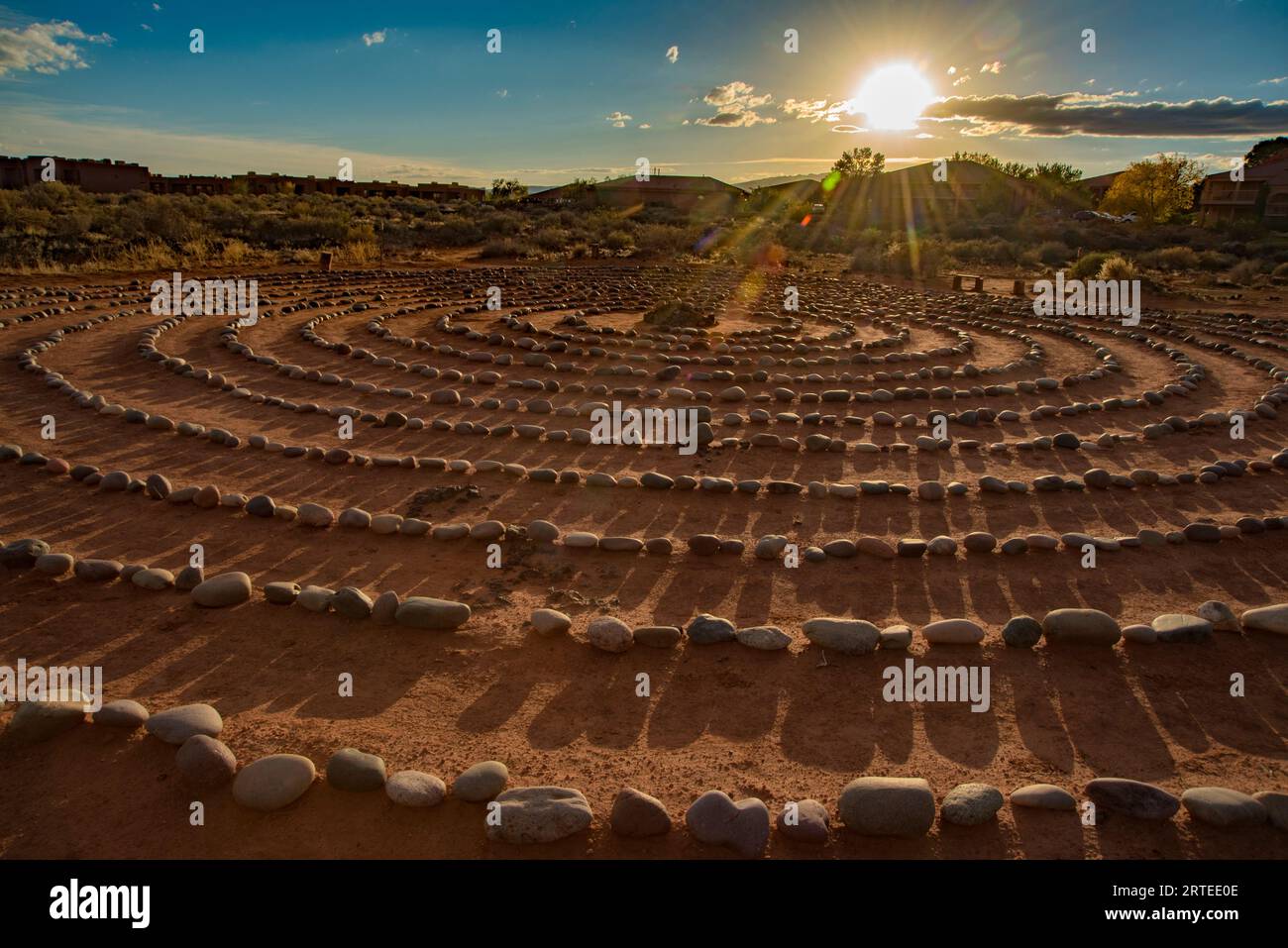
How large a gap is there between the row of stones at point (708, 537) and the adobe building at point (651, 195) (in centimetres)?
5541

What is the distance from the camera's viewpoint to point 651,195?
229ft

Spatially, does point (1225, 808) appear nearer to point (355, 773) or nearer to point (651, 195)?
point (355, 773)

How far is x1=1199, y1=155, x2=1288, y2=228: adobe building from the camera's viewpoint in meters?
53.7

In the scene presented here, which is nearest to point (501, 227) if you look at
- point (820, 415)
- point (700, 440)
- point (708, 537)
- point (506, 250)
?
point (506, 250)

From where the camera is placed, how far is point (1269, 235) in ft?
133

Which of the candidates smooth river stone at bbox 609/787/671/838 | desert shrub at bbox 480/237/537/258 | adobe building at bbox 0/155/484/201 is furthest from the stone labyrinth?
adobe building at bbox 0/155/484/201

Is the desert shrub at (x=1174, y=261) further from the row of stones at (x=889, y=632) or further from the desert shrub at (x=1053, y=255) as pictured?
the row of stones at (x=889, y=632)

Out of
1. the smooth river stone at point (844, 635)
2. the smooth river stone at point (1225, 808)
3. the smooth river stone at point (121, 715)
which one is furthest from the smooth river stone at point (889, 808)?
the smooth river stone at point (121, 715)

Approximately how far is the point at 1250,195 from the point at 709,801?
70.1 metres

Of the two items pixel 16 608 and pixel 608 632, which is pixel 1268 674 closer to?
pixel 608 632

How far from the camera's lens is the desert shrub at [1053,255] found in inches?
1226

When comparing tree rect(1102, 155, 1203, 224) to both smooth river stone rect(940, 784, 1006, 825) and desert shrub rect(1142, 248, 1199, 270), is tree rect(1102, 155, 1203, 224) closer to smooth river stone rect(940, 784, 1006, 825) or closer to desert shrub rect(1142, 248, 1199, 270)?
desert shrub rect(1142, 248, 1199, 270)

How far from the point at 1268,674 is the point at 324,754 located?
16.3 ft

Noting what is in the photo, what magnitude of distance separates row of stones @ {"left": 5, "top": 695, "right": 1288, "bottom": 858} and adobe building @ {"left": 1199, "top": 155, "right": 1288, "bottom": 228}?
59.9 m
